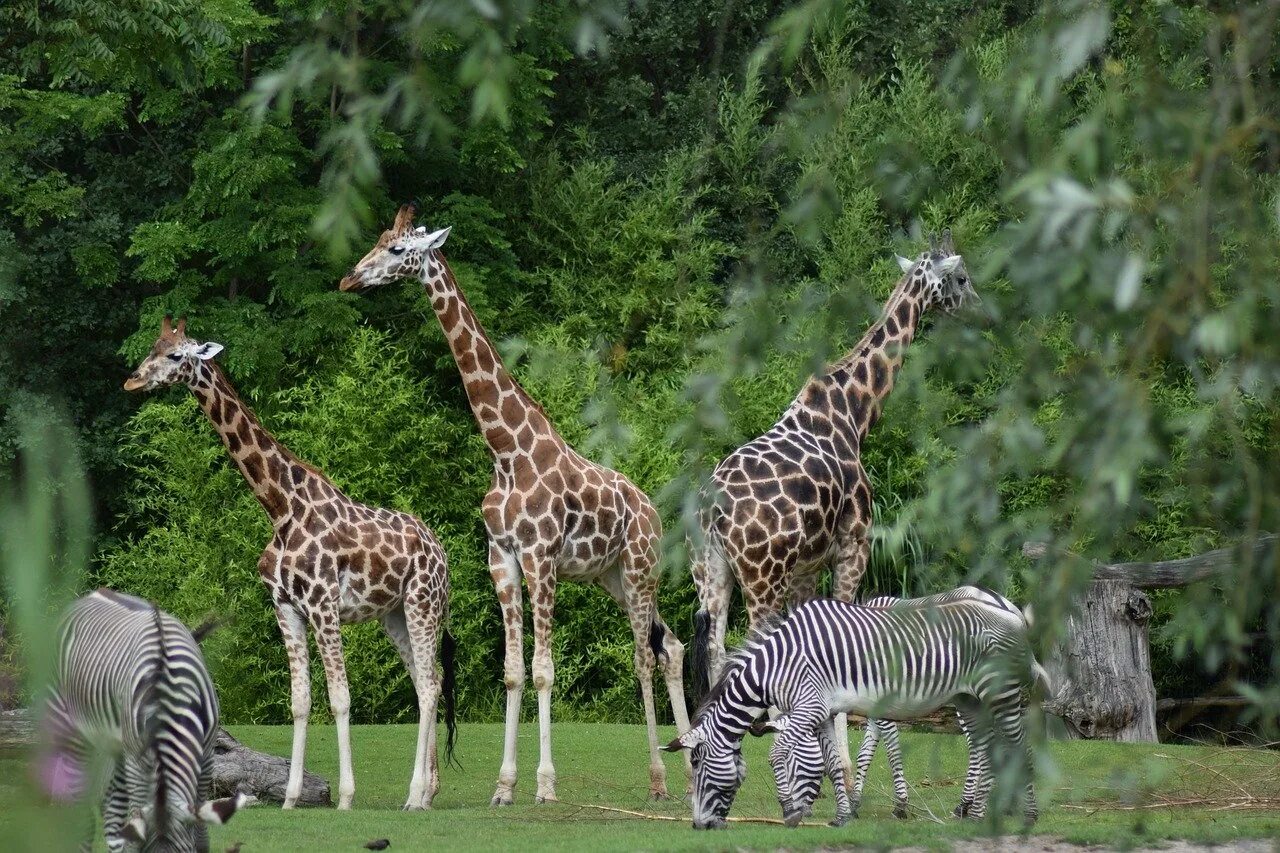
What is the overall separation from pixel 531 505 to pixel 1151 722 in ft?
17.5

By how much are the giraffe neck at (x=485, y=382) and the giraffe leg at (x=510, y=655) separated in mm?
589

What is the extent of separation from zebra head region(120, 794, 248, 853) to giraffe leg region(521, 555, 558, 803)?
3.31 metres

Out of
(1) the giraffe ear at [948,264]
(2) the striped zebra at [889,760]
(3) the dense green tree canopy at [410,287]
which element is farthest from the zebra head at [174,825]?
(1) the giraffe ear at [948,264]

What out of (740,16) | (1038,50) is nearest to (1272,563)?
(1038,50)

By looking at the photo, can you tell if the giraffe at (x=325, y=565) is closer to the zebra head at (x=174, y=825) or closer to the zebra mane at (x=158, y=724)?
the zebra mane at (x=158, y=724)

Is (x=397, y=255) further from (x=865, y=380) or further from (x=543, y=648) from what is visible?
(x=865, y=380)

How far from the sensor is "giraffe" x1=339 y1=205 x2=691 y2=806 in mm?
8117

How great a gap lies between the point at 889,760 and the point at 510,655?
2045 millimetres

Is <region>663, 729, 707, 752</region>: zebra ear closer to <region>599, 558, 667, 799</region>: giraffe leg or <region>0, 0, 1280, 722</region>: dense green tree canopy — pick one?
<region>599, 558, 667, 799</region>: giraffe leg

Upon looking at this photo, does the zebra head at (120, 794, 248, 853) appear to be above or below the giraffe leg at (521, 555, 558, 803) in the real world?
below

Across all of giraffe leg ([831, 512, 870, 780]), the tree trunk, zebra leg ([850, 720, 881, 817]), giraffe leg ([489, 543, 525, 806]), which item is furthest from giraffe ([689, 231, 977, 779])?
the tree trunk

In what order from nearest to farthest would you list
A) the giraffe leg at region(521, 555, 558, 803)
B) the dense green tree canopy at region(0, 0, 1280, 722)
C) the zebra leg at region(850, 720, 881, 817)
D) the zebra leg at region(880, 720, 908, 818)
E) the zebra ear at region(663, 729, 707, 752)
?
the zebra ear at region(663, 729, 707, 752)
the zebra leg at region(880, 720, 908, 818)
the zebra leg at region(850, 720, 881, 817)
the giraffe leg at region(521, 555, 558, 803)
the dense green tree canopy at region(0, 0, 1280, 722)

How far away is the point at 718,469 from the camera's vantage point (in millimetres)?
7797

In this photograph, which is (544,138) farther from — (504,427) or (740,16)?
(504,427)
